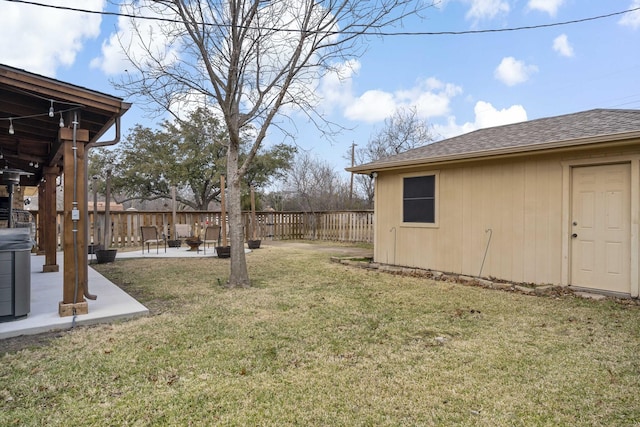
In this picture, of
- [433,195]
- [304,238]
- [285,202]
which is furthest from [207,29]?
[285,202]

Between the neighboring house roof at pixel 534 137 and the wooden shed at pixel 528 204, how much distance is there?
0.02m

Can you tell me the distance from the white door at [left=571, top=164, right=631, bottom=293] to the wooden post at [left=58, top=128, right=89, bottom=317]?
249 inches

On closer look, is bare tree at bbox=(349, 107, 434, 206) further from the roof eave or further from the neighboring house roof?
the roof eave

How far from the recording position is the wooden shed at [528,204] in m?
5.04

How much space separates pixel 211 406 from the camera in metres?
2.20

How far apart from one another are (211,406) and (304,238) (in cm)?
1340

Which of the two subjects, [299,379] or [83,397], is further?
[299,379]

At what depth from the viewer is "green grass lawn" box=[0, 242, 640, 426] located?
214 cm

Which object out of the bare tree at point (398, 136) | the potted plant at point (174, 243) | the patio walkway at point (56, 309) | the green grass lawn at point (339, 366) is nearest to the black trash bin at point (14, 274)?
the patio walkway at point (56, 309)

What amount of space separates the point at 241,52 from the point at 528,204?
498cm

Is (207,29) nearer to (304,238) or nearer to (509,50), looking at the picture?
(509,50)

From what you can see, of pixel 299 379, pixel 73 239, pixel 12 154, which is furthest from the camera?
pixel 12 154

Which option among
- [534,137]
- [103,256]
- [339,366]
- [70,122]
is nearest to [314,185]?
[103,256]

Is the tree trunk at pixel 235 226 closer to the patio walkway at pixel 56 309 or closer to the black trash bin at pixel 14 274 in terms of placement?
the patio walkway at pixel 56 309
